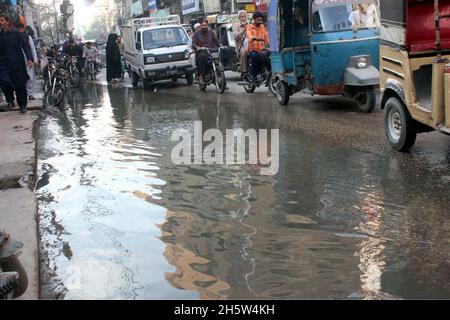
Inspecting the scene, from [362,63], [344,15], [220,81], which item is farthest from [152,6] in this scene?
[362,63]

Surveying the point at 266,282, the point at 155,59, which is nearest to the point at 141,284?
the point at 266,282

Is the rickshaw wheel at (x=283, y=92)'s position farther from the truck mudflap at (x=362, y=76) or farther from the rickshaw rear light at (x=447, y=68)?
the rickshaw rear light at (x=447, y=68)

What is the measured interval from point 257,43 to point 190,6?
2956 cm

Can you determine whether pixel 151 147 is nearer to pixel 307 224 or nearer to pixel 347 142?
pixel 347 142

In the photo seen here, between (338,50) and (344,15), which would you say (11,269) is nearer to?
(338,50)

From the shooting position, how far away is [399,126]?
6.89 meters

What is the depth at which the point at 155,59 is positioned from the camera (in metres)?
16.9

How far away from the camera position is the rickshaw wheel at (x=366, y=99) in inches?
378

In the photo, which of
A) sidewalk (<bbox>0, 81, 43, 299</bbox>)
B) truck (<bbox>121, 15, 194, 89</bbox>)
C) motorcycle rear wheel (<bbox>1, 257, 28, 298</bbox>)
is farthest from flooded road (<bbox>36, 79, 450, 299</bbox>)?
truck (<bbox>121, 15, 194, 89</bbox>)

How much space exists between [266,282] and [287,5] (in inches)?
340

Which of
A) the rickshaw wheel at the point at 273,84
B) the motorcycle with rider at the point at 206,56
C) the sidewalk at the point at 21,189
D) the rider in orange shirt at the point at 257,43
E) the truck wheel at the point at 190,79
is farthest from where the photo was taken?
the truck wheel at the point at 190,79

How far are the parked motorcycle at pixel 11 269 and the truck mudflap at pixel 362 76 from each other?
738 cm

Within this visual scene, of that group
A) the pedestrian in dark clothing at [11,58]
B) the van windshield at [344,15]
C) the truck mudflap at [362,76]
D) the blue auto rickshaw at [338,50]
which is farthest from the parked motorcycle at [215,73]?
Result: the pedestrian in dark clothing at [11,58]
